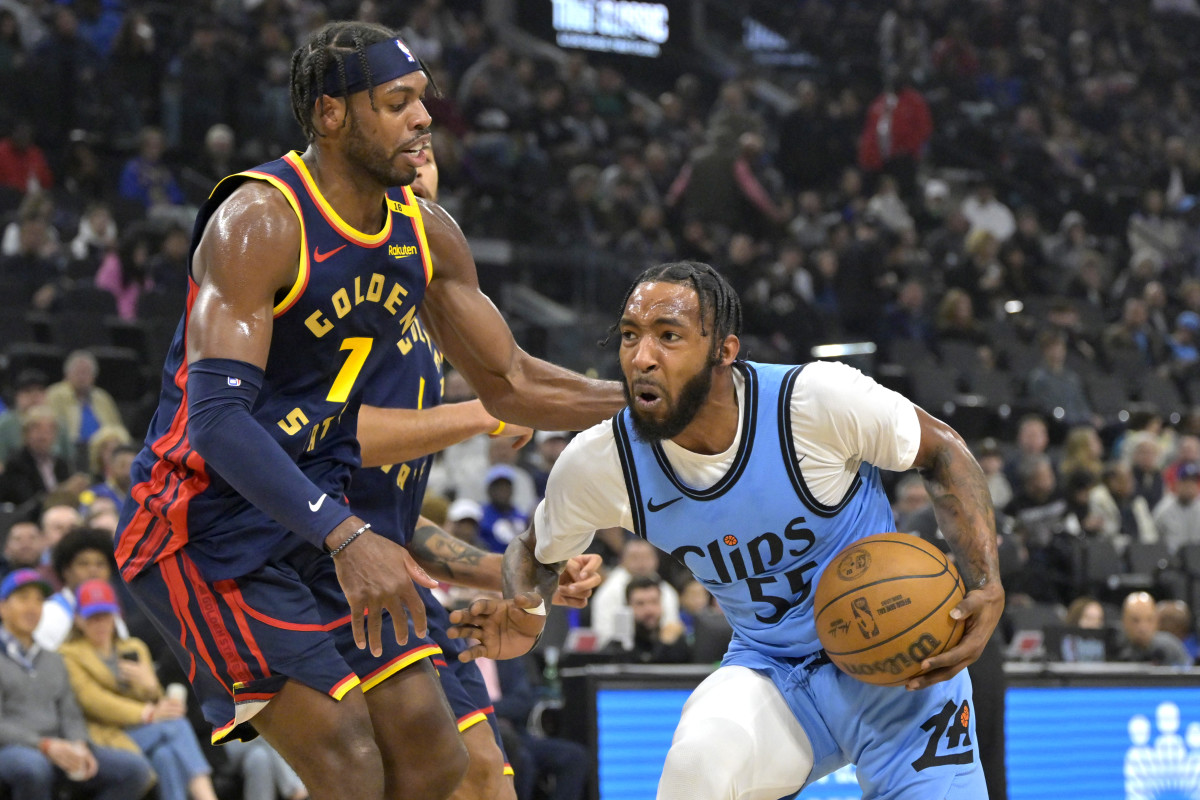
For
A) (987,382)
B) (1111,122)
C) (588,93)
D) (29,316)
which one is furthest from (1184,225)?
(29,316)

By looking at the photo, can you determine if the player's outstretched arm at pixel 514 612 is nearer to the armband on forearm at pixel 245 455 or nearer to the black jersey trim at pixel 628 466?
the black jersey trim at pixel 628 466

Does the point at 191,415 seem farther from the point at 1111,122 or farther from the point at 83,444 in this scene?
the point at 1111,122

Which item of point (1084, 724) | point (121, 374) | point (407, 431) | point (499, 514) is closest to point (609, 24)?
point (121, 374)

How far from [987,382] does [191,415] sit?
13378mm

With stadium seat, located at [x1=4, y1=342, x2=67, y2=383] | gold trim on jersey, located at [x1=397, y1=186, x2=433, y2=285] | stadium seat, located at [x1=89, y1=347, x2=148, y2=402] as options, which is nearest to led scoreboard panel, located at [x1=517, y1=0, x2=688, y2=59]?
stadium seat, located at [x1=89, y1=347, x2=148, y2=402]

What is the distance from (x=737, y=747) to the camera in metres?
3.88

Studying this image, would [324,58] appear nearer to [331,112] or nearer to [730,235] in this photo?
[331,112]

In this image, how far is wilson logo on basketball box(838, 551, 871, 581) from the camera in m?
3.85

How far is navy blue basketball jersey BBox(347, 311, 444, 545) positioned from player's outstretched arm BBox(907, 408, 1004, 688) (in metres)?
1.57

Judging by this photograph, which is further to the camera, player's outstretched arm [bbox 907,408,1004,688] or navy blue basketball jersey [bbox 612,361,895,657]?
navy blue basketball jersey [bbox 612,361,895,657]

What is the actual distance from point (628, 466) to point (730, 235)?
13.5 meters

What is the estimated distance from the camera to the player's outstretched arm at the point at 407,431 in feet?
14.4

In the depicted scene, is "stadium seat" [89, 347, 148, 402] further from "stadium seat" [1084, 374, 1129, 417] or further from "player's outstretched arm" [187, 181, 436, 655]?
"stadium seat" [1084, 374, 1129, 417]

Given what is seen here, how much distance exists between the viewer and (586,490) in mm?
4055
